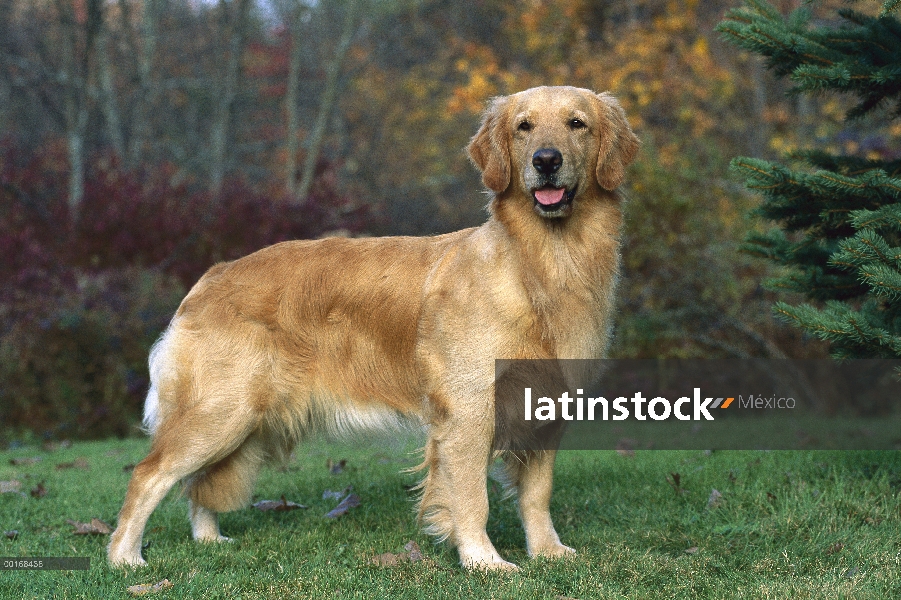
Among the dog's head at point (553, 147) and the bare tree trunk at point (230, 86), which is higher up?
the bare tree trunk at point (230, 86)

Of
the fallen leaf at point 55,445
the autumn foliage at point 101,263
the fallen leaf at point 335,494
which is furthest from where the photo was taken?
the autumn foliage at point 101,263

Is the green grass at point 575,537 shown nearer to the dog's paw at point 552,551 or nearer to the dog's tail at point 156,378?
the dog's paw at point 552,551

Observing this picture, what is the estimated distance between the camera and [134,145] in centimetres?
1581

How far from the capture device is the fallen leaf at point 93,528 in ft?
15.8

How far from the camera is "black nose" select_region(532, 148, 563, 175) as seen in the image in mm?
3938

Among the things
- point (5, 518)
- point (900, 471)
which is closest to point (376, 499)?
point (5, 518)

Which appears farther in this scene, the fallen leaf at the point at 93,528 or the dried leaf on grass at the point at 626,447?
the dried leaf on grass at the point at 626,447

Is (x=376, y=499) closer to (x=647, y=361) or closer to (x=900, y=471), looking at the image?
(x=900, y=471)

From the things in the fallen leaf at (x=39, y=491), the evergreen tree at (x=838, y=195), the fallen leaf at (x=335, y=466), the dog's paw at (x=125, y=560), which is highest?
the evergreen tree at (x=838, y=195)

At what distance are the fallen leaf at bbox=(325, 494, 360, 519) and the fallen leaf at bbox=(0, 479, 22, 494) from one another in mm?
2255

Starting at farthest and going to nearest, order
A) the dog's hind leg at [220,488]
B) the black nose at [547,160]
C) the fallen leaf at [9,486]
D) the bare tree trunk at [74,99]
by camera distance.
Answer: the bare tree trunk at [74,99]
the fallen leaf at [9,486]
the dog's hind leg at [220,488]
the black nose at [547,160]

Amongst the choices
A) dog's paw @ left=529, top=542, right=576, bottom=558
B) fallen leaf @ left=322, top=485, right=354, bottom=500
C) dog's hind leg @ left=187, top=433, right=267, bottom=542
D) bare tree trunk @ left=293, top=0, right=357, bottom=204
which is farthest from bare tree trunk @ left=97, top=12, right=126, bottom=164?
dog's paw @ left=529, top=542, right=576, bottom=558

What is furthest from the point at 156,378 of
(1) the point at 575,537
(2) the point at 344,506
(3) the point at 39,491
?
(1) the point at 575,537

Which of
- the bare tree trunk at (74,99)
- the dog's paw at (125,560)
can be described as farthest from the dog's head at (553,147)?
the bare tree trunk at (74,99)
